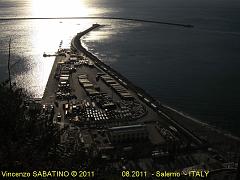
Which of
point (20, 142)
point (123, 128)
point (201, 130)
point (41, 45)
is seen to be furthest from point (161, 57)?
point (20, 142)

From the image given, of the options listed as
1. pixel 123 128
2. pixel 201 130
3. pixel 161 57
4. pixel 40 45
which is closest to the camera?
pixel 123 128

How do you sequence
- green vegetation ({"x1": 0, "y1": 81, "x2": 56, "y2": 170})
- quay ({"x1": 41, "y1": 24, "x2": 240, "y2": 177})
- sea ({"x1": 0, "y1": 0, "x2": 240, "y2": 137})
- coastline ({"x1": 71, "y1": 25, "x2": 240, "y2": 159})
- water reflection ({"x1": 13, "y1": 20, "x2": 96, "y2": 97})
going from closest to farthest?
green vegetation ({"x1": 0, "y1": 81, "x2": 56, "y2": 170}), quay ({"x1": 41, "y1": 24, "x2": 240, "y2": 177}), coastline ({"x1": 71, "y1": 25, "x2": 240, "y2": 159}), sea ({"x1": 0, "y1": 0, "x2": 240, "y2": 137}), water reflection ({"x1": 13, "y1": 20, "x2": 96, "y2": 97})

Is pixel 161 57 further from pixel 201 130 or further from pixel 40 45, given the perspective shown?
pixel 201 130

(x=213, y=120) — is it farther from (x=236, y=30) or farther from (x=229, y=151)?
(x=236, y=30)

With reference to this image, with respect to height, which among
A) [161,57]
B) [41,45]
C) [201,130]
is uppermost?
[41,45]

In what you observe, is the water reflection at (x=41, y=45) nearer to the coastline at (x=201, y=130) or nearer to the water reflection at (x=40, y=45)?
the water reflection at (x=40, y=45)

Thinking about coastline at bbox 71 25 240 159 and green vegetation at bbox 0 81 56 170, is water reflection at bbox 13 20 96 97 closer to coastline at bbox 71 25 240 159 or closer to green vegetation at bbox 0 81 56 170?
coastline at bbox 71 25 240 159

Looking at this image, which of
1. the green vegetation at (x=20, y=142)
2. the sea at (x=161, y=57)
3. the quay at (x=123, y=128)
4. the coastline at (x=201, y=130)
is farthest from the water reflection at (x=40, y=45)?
the green vegetation at (x=20, y=142)

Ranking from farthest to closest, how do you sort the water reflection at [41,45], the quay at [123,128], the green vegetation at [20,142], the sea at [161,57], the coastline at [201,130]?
the water reflection at [41,45] < the sea at [161,57] < the coastline at [201,130] < the quay at [123,128] < the green vegetation at [20,142]

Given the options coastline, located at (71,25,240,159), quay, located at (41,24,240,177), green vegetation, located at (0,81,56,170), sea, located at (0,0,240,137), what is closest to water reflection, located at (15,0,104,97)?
sea, located at (0,0,240,137)
